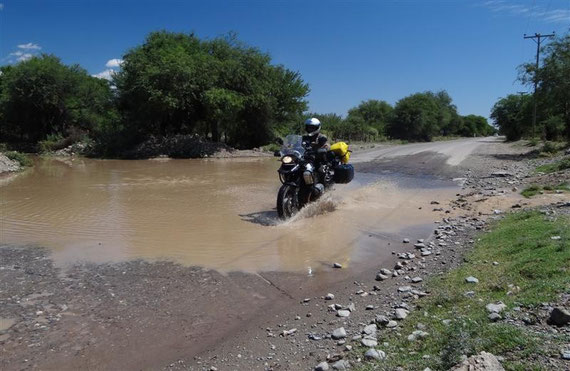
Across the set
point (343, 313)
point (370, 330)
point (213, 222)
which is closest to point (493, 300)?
point (370, 330)

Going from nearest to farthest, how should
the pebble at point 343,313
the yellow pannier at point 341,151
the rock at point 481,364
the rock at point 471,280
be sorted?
the rock at point 481,364
the pebble at point 343,313
the rock at point 471,280
the yellow pannier at point 341,151

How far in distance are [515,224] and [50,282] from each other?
689 cm

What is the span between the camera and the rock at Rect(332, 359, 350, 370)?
333cm

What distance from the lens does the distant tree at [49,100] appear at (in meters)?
33.9

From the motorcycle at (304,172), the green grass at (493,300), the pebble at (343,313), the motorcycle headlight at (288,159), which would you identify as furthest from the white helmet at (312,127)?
the pebble at (343,313)

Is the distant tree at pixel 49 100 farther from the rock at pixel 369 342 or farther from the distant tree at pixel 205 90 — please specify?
the rock at pixel 369 342

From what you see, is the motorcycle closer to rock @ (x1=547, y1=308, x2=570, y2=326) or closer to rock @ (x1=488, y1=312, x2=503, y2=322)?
rock @ (x1=488, y1=312, x2=503, y2=322)

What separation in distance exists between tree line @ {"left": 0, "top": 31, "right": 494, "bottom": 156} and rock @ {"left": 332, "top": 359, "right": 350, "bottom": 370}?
2626 cm

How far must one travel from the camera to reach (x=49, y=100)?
112 feet

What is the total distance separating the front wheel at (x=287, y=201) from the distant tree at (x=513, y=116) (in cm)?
3812

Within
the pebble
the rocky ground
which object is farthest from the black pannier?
the pebble

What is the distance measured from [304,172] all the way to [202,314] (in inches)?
190

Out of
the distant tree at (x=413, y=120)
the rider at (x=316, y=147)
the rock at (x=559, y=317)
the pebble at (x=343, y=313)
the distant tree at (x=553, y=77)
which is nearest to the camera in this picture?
the rock at (x=559, y=317)

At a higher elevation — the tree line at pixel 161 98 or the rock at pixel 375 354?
the tree line at pixel 161 98
